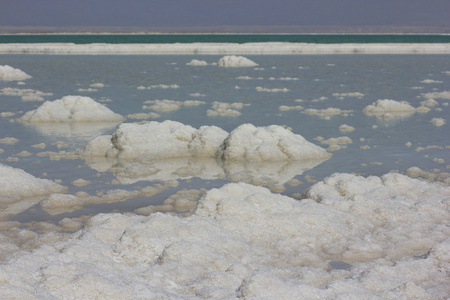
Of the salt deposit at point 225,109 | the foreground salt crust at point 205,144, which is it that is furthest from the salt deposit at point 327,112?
the foreground salt crust at point 205,144

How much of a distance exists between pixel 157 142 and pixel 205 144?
0.91m

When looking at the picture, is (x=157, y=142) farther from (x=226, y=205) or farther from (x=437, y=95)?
(x=437, y=95)

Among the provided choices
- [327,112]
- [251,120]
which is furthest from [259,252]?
[327,112]

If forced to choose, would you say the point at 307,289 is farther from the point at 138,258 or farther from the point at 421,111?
the point at 421,111

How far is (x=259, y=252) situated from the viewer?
18.3 feet

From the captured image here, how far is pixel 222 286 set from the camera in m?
4.70

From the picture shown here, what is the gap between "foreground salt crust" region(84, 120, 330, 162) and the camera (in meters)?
10.1

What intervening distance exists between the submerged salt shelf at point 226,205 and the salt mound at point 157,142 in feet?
0.09

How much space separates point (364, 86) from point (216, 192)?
17.5 metres

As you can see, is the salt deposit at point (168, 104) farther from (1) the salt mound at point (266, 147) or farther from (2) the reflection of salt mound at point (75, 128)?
(1) the salt mound at point (266, 147)

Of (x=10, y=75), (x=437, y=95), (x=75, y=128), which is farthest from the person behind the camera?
(x=10, y=75)

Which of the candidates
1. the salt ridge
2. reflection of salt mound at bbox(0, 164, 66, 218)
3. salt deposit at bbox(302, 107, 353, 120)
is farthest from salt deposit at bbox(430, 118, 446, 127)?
the salt ridge

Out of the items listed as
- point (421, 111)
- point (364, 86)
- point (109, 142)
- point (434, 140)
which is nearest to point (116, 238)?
point (109, 142)

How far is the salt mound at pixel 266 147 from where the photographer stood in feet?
33.0
